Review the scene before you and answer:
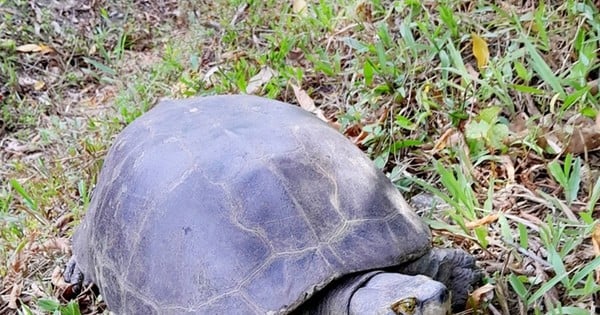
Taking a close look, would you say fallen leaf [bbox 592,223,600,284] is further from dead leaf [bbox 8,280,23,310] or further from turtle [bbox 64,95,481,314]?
dead leaf [bbox 8,280,23,310]

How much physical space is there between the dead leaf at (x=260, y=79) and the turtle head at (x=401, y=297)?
7.22 ft

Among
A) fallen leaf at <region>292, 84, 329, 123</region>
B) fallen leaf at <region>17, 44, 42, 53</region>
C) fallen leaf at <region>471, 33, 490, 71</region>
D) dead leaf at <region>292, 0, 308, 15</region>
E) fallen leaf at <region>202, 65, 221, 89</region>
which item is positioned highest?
fallen leaf at <region>471, 33, 490, 71</region>

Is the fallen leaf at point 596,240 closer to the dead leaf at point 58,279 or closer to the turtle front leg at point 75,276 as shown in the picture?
the turtle front leg at point 75,276

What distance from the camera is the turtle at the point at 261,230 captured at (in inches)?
79.3

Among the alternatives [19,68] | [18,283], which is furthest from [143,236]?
[19,68]

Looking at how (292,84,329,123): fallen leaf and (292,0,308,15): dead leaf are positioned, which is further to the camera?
(292,0,308,15): dead leaf

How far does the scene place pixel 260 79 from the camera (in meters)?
4.11

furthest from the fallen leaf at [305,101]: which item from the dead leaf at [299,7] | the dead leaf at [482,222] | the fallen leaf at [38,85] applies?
the fallen leaf at [38,85]

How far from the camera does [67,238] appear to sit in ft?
10.9

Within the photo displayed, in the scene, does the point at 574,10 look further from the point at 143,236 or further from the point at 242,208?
the point at 143,236

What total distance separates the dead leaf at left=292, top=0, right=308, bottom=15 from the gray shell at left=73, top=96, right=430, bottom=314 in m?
2.15

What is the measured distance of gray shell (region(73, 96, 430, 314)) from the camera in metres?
2.04

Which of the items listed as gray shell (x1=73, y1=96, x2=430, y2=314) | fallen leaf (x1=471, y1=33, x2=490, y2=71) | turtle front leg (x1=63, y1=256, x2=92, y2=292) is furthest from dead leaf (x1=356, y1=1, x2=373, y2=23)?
turtle front leg (x1=63, y1=256, x2=92, y2=292)

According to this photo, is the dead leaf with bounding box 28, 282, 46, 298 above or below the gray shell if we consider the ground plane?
below
